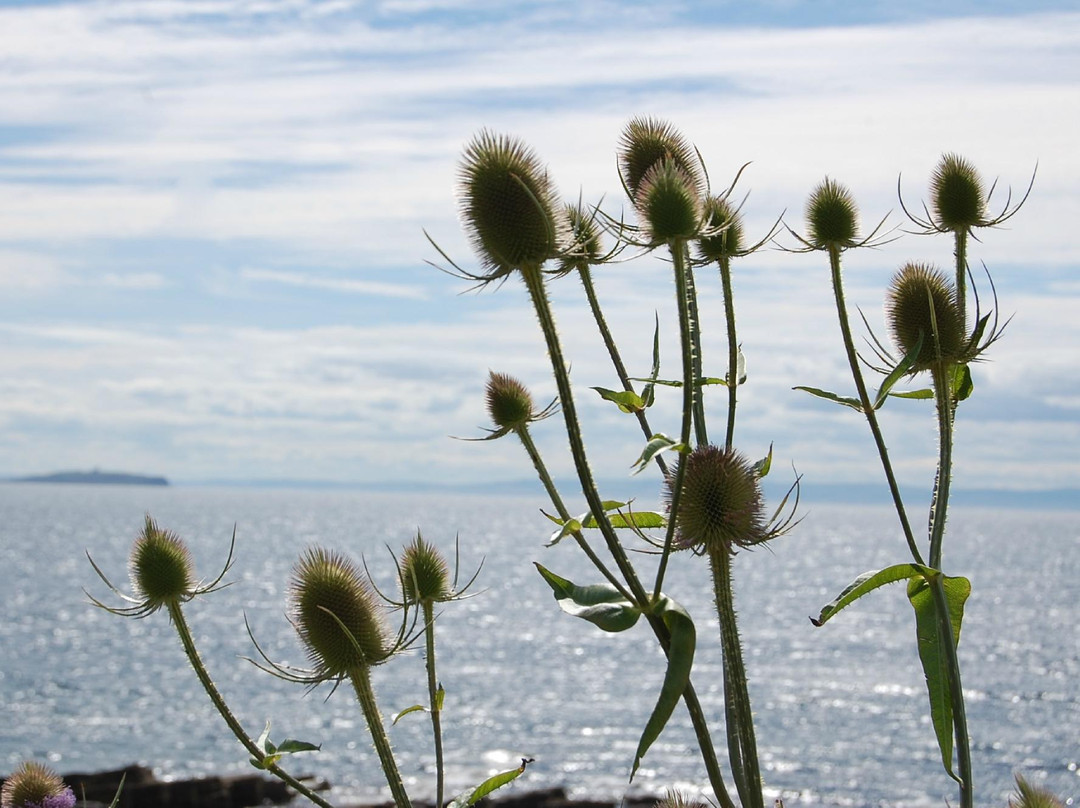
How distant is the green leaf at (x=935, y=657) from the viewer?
10.7ft

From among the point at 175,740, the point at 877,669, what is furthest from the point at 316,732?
the point at 877,669

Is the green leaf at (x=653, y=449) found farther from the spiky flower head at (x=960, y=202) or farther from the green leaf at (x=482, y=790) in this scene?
the spiky flower head at (x=960, y=202)

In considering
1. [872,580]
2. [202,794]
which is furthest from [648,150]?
[202,794]

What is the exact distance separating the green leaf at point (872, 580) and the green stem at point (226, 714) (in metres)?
1.44

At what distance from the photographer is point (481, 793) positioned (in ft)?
11.0

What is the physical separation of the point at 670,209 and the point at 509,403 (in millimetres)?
1627

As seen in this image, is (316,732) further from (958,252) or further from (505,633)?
(958,252)

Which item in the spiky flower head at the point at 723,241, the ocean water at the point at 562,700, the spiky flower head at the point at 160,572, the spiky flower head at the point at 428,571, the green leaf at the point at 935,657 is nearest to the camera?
the green leaf at the point at 935,657

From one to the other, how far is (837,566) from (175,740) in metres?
127

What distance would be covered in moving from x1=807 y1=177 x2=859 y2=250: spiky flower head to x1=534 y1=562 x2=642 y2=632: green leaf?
1.85m

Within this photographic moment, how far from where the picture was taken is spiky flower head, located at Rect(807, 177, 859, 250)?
4.05m

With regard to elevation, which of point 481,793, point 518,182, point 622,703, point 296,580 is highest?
point 518,182

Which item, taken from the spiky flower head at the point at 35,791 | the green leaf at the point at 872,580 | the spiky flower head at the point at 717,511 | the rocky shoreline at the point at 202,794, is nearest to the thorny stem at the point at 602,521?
the spiky flower head at the point at 717,511

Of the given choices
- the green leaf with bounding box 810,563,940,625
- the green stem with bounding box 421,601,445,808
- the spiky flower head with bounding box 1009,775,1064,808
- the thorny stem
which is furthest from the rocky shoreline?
the spiky flower head with bounding box 1009,775,1064,808
